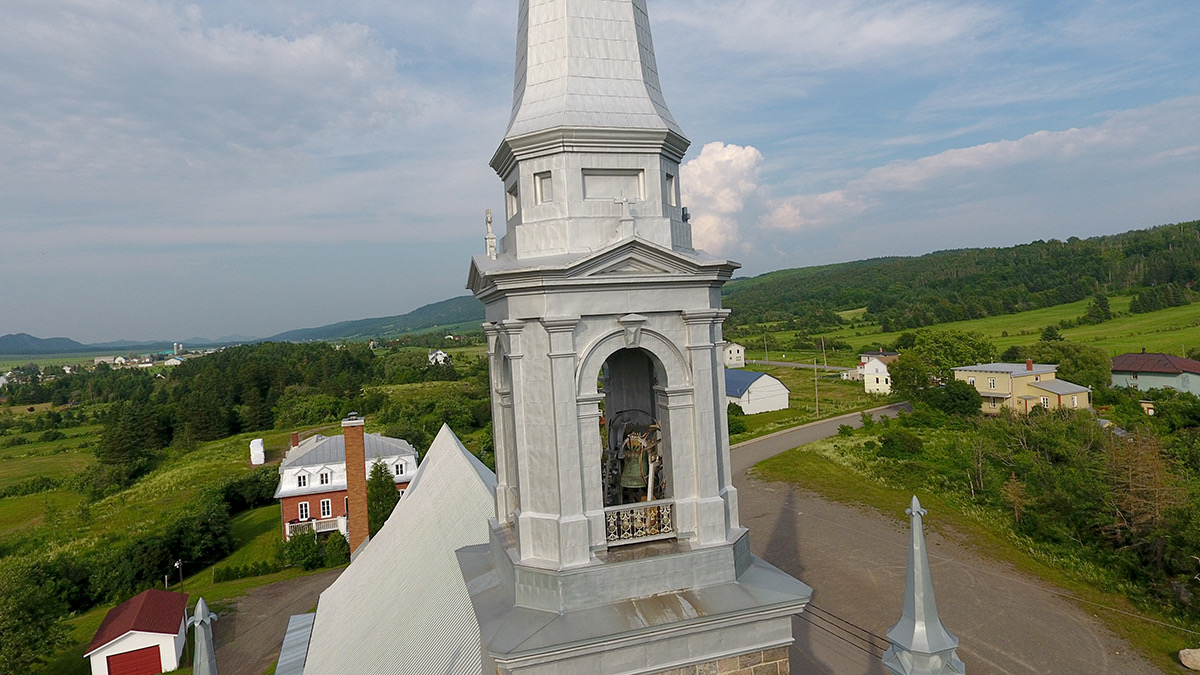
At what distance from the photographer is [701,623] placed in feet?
18.9

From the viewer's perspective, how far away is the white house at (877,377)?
66062mm

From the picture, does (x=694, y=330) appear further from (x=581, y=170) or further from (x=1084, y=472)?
(x=1084, y=472)

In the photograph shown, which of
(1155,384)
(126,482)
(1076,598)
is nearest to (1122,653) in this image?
(1076,598)

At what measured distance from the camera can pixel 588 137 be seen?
6309 mm

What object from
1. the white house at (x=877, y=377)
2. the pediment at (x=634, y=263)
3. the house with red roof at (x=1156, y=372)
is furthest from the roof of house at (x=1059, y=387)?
the pediment at (x=634, y=263)

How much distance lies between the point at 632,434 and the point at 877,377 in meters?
66.0

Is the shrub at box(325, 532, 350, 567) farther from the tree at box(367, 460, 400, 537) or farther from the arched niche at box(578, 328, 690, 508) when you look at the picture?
the arched niche at box(578, 328, 690, 508)

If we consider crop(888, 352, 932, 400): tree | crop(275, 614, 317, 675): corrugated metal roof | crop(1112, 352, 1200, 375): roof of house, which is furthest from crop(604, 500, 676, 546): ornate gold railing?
crop(1112, 352, 1200, 375): roof of house

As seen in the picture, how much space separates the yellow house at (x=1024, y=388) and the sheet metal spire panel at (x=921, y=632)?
4909 cm

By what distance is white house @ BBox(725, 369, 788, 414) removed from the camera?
200 ft

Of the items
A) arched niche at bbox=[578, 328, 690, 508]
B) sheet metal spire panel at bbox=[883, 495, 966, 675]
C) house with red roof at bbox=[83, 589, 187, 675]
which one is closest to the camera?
sheet metal spire panel at bbox=[883, 495, 966, 675]

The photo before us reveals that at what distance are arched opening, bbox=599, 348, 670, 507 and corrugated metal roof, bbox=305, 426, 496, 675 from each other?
10.1 feet

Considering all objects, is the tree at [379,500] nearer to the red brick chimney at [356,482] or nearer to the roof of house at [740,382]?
the red brick chimney at [356,482]

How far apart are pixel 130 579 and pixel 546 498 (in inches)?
1449
